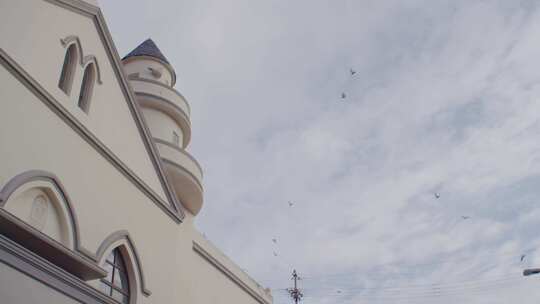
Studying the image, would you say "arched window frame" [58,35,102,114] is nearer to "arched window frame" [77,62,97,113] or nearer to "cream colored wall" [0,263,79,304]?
"arched window frame" [77,62,97,113]

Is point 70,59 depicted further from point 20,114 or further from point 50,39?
point 20,114

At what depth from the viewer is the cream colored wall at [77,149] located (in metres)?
9.23

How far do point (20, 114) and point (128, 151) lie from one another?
352 cm

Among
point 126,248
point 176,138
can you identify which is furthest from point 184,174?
point 126,248

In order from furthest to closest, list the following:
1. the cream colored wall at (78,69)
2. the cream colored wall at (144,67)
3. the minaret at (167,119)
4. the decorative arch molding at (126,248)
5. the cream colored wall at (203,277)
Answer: the cream colored wall at (144,67)
the minaret at (167,119)
the cream colored wall at (203,277)
the decorative arch molding at (126,248)
the cream colored wall at (78,69)

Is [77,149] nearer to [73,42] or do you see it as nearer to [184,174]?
[73,42]

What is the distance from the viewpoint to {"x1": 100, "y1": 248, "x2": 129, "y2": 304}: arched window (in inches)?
450

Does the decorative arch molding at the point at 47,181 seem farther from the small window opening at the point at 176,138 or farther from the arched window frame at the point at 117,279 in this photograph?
the small window opening at the point at 176,138

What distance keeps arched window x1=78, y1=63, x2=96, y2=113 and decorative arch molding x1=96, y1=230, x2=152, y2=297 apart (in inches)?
105

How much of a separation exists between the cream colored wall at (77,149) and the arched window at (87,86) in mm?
174

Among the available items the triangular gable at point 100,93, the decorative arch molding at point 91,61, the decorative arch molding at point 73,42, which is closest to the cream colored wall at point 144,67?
the triangular gable at point 100,93

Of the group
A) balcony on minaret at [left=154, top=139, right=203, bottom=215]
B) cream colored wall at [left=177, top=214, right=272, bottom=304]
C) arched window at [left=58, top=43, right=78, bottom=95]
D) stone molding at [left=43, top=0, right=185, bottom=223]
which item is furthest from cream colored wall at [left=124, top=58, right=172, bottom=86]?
arched window at [left=58, top=43, right=78, bottom=95]

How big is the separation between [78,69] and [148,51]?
9108 mm

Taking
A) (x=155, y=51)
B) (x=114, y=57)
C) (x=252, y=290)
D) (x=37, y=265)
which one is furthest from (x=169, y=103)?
(x=37, y=265)
